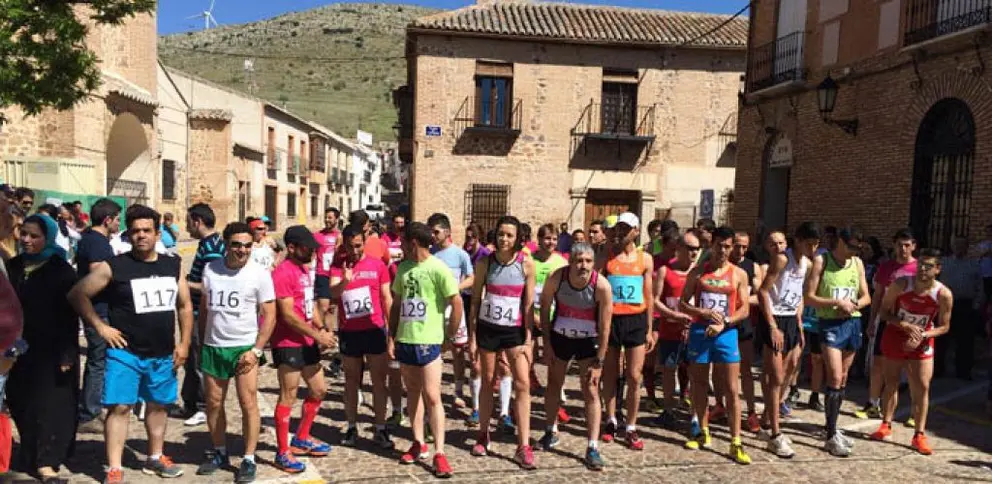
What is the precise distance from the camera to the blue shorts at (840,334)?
→ 610 cm

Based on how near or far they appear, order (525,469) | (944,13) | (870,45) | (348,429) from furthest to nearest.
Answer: (870,45)
(944,13)
(348,429)
(525,469)

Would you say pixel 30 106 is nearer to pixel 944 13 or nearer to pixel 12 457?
pixel 12 457

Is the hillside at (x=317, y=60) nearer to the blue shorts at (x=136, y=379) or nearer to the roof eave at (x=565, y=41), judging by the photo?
the roof eave at (x=565, y=41)

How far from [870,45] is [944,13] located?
1.60 meters

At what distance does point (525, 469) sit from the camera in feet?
17.2

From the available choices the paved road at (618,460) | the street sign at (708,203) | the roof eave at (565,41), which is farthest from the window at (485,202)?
the paved road at (618,460)

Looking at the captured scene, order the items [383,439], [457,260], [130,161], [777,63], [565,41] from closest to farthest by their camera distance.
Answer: [383,439], [457,260], [777,63], [565,41], [130,161]

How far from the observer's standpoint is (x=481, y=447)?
5535 mm

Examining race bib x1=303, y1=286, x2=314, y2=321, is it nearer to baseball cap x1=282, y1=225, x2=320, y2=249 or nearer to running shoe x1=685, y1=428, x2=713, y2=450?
baseball cap x1=282, y1=225, x2=320, y2=249

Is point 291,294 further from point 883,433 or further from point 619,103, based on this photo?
point 619,103

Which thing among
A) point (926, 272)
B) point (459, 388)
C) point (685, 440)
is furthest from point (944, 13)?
point (459, 388)

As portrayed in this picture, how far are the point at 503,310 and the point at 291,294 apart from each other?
64.1 inches

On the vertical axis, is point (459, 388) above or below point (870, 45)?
below

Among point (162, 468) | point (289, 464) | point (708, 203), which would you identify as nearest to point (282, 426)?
point (289, 464)
